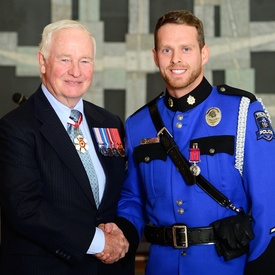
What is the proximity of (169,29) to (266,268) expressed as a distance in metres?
0.89

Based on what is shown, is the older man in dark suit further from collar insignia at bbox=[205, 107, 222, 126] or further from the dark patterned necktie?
collar insignia at bbox=[205, 107, 222, 126]

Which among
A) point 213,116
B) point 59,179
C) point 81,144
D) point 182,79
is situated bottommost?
point 59,179

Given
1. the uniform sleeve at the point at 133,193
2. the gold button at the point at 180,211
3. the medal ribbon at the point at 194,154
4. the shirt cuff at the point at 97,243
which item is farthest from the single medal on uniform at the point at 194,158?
the shirt cuff at the point at 97,243

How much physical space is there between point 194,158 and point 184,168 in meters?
0.05

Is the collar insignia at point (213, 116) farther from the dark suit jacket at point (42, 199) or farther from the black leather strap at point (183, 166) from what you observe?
the dark suit jacket at point (42, 199)

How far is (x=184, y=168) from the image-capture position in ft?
8.64

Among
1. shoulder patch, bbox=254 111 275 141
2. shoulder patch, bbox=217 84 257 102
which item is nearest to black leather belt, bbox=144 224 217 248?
shoulder patch, bbox=254 111 275 141

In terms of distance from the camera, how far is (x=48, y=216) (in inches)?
98.1

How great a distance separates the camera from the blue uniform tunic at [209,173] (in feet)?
8.30

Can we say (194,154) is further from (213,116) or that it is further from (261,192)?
(261,192)

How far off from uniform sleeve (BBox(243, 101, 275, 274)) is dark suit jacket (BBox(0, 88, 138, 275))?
1.76 ft

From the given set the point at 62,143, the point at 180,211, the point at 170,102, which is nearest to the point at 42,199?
the point at 62,143

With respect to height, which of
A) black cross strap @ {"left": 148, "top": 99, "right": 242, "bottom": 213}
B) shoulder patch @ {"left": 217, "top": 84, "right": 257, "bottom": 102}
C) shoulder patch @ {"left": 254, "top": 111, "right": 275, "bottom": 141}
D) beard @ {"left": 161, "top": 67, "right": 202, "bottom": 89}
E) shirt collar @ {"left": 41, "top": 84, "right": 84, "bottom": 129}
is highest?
beard @ {"left": 161, "top": 67, "right": 202, "bottom": 89}

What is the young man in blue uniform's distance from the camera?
254cm
